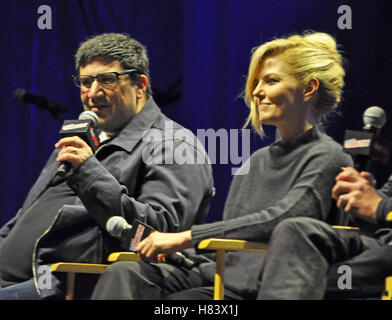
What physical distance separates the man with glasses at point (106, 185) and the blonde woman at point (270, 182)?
225 millimetres

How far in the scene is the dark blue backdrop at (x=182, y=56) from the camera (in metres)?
3.18

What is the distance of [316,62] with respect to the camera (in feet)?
7.98

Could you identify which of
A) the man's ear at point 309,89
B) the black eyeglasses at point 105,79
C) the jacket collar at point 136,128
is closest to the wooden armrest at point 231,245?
the man's ear at point 309,89

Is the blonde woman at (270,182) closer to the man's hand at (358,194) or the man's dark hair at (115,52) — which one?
the man's hand at (358,194)

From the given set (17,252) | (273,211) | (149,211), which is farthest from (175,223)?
(17,252)

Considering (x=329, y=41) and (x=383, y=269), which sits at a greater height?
(x=329, y=41)

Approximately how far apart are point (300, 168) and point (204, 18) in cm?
172

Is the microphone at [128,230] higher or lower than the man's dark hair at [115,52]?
lower

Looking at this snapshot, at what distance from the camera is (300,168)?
2293 millimetres

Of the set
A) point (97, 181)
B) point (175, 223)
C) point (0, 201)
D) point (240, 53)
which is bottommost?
point (0, 201)

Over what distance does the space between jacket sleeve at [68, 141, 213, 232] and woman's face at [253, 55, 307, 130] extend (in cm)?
39

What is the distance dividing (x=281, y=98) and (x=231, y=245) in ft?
1.93

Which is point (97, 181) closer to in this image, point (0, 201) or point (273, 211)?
point (273, 211)

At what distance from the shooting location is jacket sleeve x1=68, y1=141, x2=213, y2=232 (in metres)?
2.49
